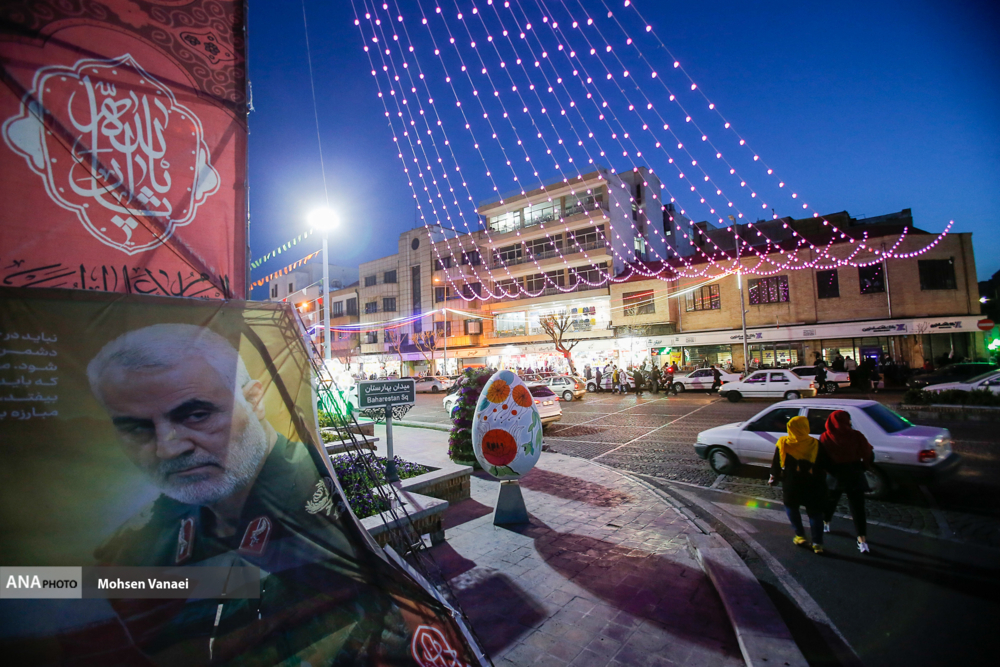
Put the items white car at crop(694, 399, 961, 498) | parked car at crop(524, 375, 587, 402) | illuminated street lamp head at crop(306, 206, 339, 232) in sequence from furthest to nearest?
parked car at crop(524, 375, 587, 402)
illuminated street lamp head at crop(306, 206, 339, 232)
white car at crop(694, 399, 961, 498)

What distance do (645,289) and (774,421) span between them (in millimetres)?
25001

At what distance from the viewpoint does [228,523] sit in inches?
134

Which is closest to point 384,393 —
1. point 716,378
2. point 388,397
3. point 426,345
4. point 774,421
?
point 388,397

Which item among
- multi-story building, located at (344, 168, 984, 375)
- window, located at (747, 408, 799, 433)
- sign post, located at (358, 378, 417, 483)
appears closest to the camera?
sign post, located at (358, 378, 417, 483)

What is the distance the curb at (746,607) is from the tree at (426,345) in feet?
130

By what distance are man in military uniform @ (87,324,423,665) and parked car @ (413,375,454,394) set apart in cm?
3175

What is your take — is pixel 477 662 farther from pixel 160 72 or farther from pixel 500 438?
pixel 160 72

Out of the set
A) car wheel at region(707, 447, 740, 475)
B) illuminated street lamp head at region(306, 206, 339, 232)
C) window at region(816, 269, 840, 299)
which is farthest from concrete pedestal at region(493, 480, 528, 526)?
window at region(816, 269, 840, 299)

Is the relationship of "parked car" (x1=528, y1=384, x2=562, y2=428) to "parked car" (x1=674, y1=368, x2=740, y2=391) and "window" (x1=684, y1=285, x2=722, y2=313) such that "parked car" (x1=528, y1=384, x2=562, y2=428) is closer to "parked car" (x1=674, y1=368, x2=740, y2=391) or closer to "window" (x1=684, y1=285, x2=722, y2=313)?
"parked car" (x1=674, y1=368, x2=740, y2=391)

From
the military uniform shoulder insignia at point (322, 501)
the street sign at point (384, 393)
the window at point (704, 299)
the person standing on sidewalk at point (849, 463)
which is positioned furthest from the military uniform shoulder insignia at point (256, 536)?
the window at point (704, 299)

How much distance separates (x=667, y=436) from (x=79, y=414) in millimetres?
12433

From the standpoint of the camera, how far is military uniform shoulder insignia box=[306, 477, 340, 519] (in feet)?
12.3

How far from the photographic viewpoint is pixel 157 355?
3.41 m

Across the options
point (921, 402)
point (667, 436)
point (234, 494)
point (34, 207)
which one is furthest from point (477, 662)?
point (921, 402)
